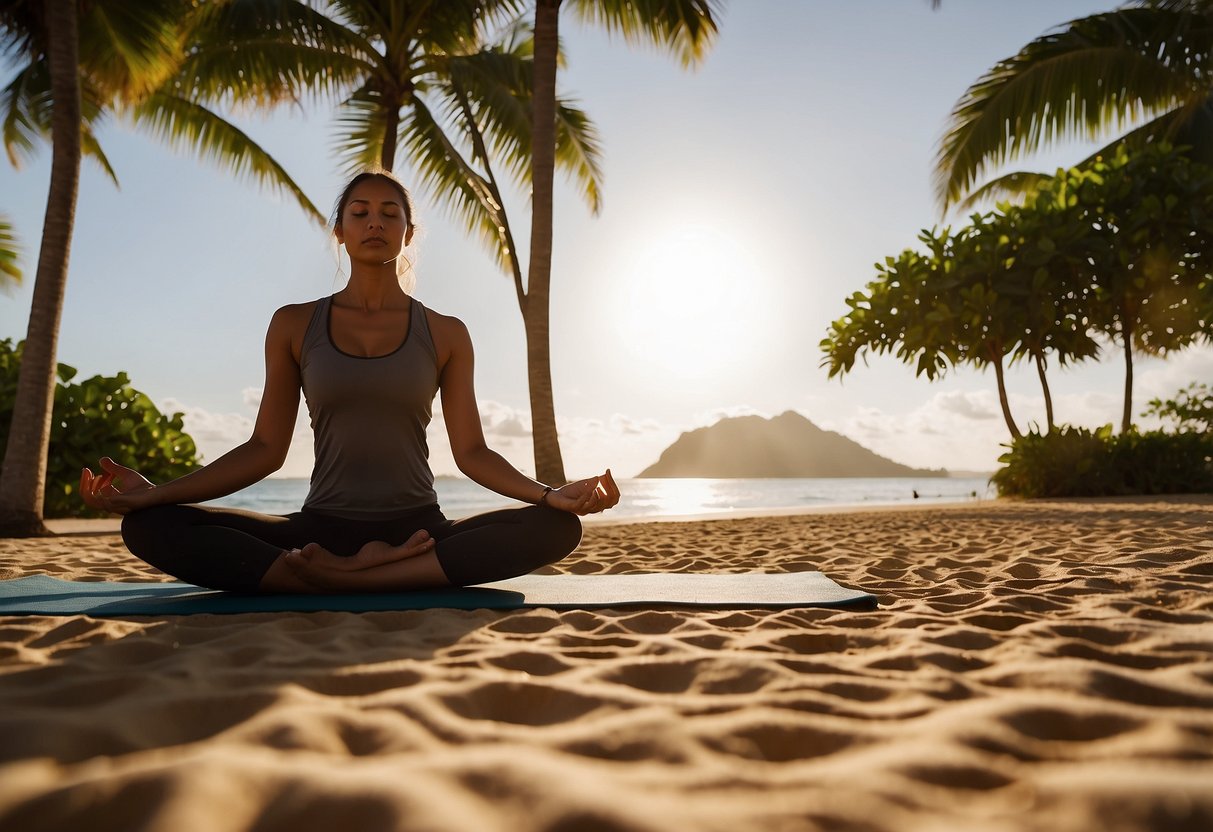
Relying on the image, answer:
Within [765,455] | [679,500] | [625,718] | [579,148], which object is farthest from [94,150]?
[765,455]

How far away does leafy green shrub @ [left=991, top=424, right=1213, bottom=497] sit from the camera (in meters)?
10.1

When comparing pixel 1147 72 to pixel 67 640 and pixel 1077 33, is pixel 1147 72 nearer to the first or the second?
pixel 1077 33

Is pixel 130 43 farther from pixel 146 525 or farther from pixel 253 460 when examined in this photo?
pixel 146 525

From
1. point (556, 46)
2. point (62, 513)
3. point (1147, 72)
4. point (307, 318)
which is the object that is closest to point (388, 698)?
point (307, 318)

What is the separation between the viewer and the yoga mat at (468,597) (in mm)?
2293

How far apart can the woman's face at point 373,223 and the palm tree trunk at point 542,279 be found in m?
5.34

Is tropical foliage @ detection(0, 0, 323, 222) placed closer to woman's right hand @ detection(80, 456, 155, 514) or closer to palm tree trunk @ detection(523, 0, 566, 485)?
palm tree trunk @ detection(523, 0, 566, 485)

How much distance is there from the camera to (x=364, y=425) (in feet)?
8.38

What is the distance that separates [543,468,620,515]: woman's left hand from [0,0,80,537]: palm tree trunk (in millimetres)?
5751

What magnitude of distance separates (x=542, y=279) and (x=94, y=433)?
5652mm

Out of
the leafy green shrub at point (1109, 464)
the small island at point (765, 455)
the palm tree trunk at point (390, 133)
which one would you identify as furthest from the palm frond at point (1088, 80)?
the small island at point (765, 455)

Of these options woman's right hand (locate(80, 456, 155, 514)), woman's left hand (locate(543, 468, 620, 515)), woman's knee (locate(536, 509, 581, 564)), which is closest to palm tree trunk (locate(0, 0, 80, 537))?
woman's right hand (locate(80, 456, 155, 514))

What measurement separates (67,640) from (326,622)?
615mm

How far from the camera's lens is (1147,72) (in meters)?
9.76
